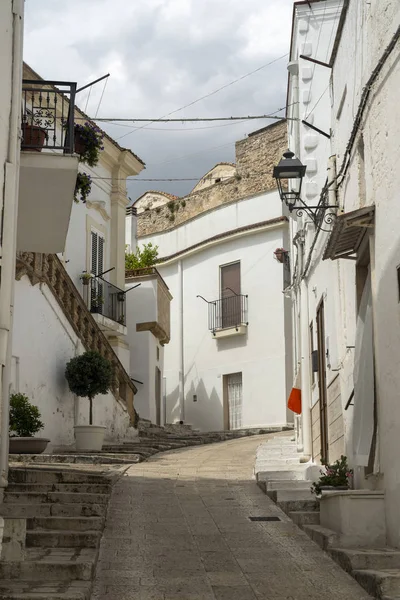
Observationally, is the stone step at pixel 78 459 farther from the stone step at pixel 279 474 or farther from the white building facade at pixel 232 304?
the white building facade at pixel 232 304

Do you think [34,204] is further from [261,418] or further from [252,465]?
[261,418]

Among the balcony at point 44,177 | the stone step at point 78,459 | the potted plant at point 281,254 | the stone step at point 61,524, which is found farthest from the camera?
the potted plant at point 281,254

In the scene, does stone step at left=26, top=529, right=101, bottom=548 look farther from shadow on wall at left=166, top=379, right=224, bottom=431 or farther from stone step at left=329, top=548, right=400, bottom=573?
shadow on wall at left=166, top=379, right=224, bottom=431

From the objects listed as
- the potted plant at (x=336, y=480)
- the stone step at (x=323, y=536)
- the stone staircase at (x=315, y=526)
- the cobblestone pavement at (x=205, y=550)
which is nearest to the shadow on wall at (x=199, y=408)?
the stone staircase at (x=315, y=526)

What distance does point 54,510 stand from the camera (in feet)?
30.7

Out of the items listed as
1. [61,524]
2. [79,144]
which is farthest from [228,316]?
[61,524]

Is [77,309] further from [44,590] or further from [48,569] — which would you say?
[44,590]

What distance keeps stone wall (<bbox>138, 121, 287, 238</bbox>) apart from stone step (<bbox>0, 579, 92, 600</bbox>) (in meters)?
24.1

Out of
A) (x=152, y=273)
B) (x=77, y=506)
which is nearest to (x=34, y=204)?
(x=77, y=506)

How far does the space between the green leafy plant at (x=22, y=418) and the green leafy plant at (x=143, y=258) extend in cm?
1506

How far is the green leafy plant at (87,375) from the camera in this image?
60.2 feet

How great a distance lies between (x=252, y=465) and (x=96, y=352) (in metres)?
4.94

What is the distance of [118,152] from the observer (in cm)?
2483

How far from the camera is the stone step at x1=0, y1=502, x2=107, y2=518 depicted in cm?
923
